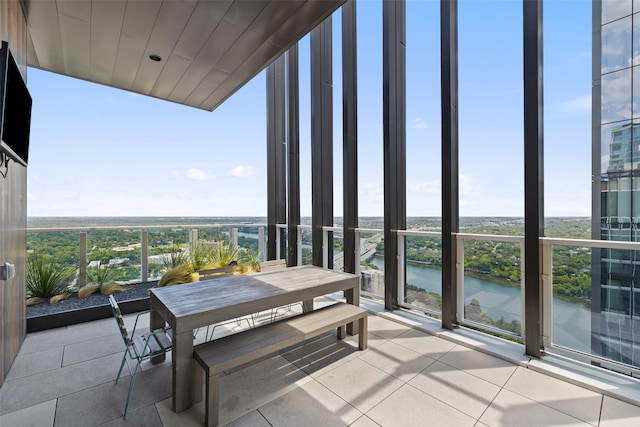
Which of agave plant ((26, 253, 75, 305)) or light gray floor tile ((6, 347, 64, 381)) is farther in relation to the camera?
agave plant ((26, 253, 75, 305))

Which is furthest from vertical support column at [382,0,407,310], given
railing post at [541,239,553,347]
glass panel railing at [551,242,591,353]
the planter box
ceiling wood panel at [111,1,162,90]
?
the planter box

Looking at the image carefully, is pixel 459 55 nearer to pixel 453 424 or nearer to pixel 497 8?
pixel 497 8

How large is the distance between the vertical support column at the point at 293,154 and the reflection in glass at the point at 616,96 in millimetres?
4113

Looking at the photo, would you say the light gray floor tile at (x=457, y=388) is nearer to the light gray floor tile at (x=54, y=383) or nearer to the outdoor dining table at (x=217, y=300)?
the outdoor dining table at (x=217, y=300)

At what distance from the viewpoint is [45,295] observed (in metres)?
3.54

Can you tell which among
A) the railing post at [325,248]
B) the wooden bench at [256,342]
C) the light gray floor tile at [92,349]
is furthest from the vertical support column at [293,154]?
the light gray floor tile at [92,349]

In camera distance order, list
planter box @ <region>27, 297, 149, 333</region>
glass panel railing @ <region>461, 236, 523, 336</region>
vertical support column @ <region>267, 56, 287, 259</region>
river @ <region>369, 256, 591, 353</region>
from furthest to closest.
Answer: vertical support column @ <region>267, 56, 287, 259</region>, planter box @ <region>27, 297, 149, 333</region>, glass panel railing @ <region>461, 236, 523, 336</region>, river @ <region>369, 256, 591, 353</region>

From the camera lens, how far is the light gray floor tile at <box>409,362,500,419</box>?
5.95 feet

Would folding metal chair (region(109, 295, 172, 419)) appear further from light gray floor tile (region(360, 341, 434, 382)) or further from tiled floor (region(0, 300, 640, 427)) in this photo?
light gray floor tile (region(360, 341, 434, 382))

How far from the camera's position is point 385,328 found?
3107 mm

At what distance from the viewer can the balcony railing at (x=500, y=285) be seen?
2.26 m

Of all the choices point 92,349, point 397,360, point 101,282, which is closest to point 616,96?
point 397,360

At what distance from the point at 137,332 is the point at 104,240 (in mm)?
1977

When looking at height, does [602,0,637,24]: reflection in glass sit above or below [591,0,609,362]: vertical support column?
above
